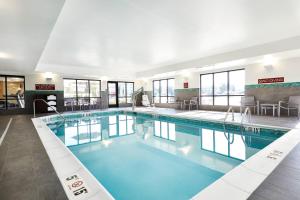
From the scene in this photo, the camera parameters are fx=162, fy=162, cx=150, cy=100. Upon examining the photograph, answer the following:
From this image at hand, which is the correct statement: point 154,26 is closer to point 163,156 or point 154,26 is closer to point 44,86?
point 163,156

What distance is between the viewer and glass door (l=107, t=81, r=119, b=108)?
1288 cm

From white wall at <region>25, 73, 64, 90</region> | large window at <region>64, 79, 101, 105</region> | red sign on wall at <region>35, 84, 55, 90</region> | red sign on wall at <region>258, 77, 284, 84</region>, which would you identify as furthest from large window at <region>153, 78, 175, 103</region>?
red sign on wall at <region>35, 84, 55, 90</region>

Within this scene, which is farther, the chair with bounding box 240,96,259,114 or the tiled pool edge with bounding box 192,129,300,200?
the chair with bounding box 240,96,259,114

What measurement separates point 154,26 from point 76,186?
3.70 metres

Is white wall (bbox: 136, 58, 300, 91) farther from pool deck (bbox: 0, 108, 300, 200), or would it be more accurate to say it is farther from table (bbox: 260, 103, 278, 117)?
pool deck (bbox: 0, 108, 300, 200)

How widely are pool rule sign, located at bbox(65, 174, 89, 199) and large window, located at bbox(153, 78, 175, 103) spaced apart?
10674 millimetres

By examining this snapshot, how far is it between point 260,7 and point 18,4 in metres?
4.34

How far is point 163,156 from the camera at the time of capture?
3.46 meters

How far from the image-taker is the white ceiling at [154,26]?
3.04 m

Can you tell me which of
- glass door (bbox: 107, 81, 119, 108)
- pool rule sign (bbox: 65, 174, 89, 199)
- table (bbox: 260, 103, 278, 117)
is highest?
glass door (bbox: 107, 81, 119, 108)

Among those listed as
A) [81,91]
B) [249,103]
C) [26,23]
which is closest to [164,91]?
[81,91]

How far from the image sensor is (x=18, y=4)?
2.49 metres

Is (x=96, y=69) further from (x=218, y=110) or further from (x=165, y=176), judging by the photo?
(x=165, y=176)

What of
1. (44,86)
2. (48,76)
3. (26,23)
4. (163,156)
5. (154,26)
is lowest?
(163,156)
